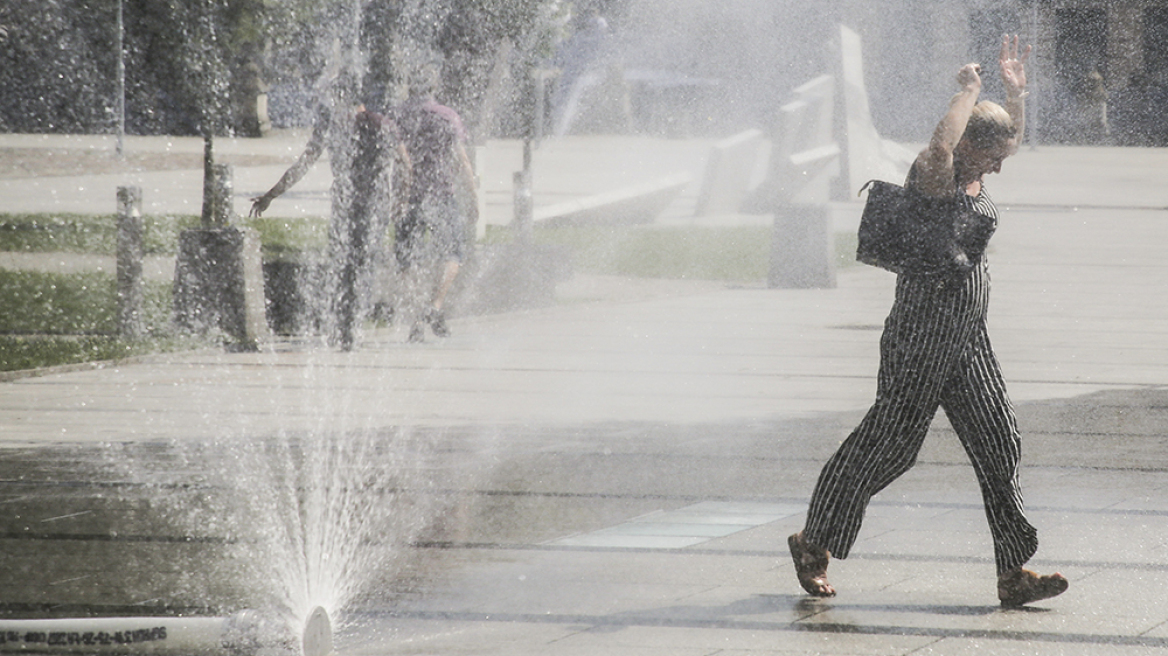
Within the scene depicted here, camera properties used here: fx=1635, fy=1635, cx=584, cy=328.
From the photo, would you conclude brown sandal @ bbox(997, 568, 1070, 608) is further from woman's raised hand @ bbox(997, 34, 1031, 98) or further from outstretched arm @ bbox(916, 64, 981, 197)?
woman's raised hand @ bbox(997, 34, 1031, 98)

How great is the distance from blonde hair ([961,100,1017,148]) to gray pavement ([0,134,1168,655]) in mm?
1353

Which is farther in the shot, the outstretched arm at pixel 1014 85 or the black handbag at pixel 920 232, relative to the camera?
the outstretched arm at pixel 1014 85

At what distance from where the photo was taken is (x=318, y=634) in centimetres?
415

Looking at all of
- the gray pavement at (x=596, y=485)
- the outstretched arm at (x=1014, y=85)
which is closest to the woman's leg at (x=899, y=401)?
the gray pavement at (x=596, y=485)

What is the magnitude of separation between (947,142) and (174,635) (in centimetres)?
249

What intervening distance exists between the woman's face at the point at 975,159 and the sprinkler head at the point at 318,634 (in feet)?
7.29

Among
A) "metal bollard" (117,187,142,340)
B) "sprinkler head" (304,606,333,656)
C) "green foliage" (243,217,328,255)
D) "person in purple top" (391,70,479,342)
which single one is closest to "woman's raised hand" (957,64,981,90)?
"sprinkler head" (304,606,333,656)

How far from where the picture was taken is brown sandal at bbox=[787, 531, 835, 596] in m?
4.82

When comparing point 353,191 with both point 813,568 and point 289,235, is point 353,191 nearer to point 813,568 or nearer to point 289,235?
point 289,235

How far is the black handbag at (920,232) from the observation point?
464 centimetres

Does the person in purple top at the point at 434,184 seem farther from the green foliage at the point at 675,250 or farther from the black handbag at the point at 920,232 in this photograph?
the black handbag at the point at 920,232

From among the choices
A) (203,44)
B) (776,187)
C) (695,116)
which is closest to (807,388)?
(203,44)

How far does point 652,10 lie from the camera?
54.5 metres


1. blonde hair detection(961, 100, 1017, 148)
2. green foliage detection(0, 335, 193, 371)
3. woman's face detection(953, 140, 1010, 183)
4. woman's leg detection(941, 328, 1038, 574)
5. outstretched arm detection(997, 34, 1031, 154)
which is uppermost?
outstretched arm detection(997, 34, 1031, 154)
